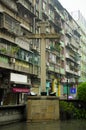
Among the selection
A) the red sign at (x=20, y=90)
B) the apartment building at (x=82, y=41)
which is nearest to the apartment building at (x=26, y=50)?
the red sign at (x=20, y=90)

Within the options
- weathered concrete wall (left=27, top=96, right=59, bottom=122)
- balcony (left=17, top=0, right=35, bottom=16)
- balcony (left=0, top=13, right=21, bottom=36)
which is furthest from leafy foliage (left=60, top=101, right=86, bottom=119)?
balcony (left=17, top=0, right=35, bottom=16)

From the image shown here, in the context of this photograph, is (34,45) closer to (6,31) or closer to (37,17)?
(37,17)

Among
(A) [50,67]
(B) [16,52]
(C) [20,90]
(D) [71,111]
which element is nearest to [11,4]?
(B) [16,52]

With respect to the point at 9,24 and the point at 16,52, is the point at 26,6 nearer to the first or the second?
the point at 9,24

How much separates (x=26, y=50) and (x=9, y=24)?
24.1 feet

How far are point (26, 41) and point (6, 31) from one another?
7531 millimetres

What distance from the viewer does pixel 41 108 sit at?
133 ft

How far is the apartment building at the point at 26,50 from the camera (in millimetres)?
46938

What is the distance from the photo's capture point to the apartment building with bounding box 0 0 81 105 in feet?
154

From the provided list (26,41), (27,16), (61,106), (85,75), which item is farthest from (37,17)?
(85,75)

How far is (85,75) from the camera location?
116 meters

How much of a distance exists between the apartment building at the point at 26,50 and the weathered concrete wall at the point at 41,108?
263 inches

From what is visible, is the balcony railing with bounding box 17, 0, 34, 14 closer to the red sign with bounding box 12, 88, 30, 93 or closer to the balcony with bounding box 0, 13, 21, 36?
the balcony with bounding box 0, 13, 21, 36

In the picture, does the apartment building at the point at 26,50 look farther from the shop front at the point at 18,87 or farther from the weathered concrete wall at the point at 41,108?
the weathered concrete wall at the point at 41,108
